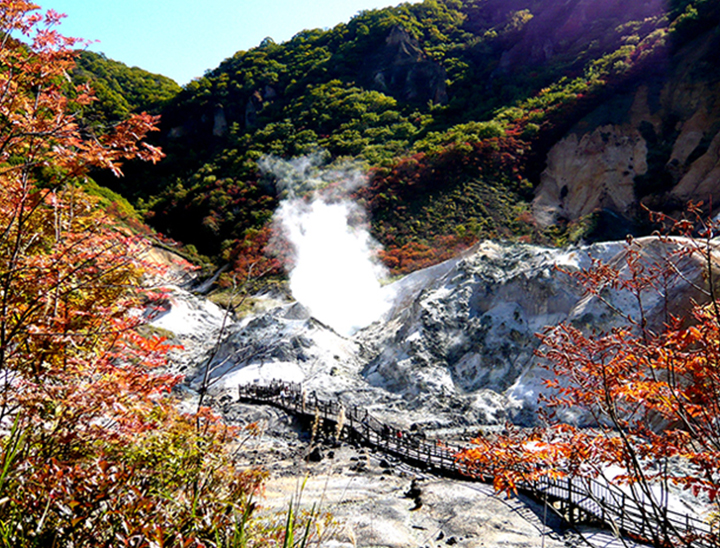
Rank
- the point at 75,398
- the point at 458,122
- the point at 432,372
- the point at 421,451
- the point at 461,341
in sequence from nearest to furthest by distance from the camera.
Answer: the point at 75,398
the point at 421,451
the point at 432,372
the point at 461,341
the point at 458,122

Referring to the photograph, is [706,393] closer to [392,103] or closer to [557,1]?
[392,103]

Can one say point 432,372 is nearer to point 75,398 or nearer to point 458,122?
point 75,398

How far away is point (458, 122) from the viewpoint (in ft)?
163

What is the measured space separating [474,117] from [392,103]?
511 inches

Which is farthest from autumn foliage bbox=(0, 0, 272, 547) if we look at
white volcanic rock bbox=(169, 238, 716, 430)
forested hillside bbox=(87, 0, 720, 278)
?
forested hillside bbox=(87, 0, 720, 278)

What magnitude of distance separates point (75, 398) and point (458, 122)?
172 feet

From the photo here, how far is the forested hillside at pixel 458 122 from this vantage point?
3409cm

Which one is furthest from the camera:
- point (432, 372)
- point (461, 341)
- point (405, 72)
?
point (405, 72)

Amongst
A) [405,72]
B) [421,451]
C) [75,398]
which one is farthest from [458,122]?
[75,398]

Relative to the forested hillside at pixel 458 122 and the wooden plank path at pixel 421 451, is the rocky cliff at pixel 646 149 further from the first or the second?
the wooden plank path at pixel 421 451

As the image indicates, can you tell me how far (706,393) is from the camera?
3.93 metres

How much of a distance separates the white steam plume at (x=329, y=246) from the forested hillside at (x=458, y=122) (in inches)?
81.5

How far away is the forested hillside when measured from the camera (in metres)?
34.1

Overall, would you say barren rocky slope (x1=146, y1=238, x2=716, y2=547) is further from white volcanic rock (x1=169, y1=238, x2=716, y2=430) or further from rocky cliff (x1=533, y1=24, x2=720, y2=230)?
rocky cliff (x1=533, y1=24, x2=720, y2=230)
